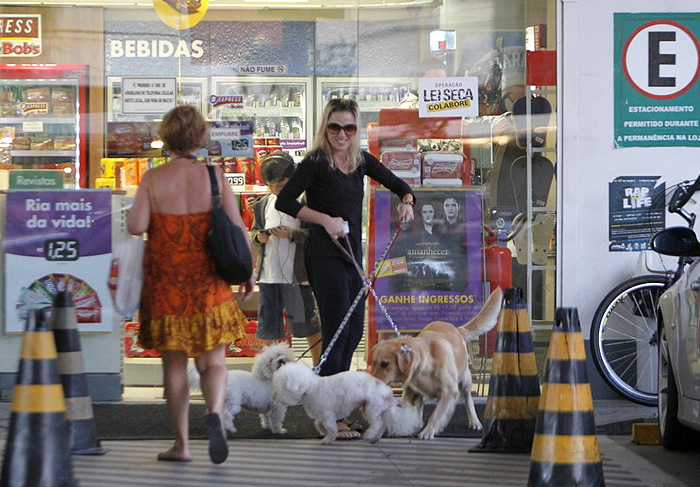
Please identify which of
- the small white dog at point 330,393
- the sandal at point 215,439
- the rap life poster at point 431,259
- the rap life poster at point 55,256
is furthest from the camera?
the rap life poster at point 431,259

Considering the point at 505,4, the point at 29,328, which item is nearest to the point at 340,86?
the point at 505,4

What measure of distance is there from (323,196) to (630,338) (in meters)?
2.76

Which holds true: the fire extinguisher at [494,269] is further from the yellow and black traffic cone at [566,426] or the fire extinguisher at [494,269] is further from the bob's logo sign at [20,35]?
the bob's logo sign at [20,35]

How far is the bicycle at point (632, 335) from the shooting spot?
328 inches

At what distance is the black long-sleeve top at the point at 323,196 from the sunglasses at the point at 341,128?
0.52ft

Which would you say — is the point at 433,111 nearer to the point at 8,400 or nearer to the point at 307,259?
the point at 307,259

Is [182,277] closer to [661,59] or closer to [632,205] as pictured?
[632,205]

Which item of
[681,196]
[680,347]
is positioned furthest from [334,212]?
[681,196]

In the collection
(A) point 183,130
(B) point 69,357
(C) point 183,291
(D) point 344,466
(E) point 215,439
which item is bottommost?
(D) point 344,466

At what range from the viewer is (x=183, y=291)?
596cm

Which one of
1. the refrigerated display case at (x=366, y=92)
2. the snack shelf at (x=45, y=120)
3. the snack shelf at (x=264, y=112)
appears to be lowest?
the snack shelf at (x=45, y=120)

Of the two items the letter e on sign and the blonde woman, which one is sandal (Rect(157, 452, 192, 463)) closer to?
the blonde woman

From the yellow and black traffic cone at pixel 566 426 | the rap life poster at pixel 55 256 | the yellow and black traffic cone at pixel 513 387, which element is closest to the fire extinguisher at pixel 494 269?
the yellow and black traffic cone at pixel 513 387

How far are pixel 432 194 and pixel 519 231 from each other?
0.71 metres
